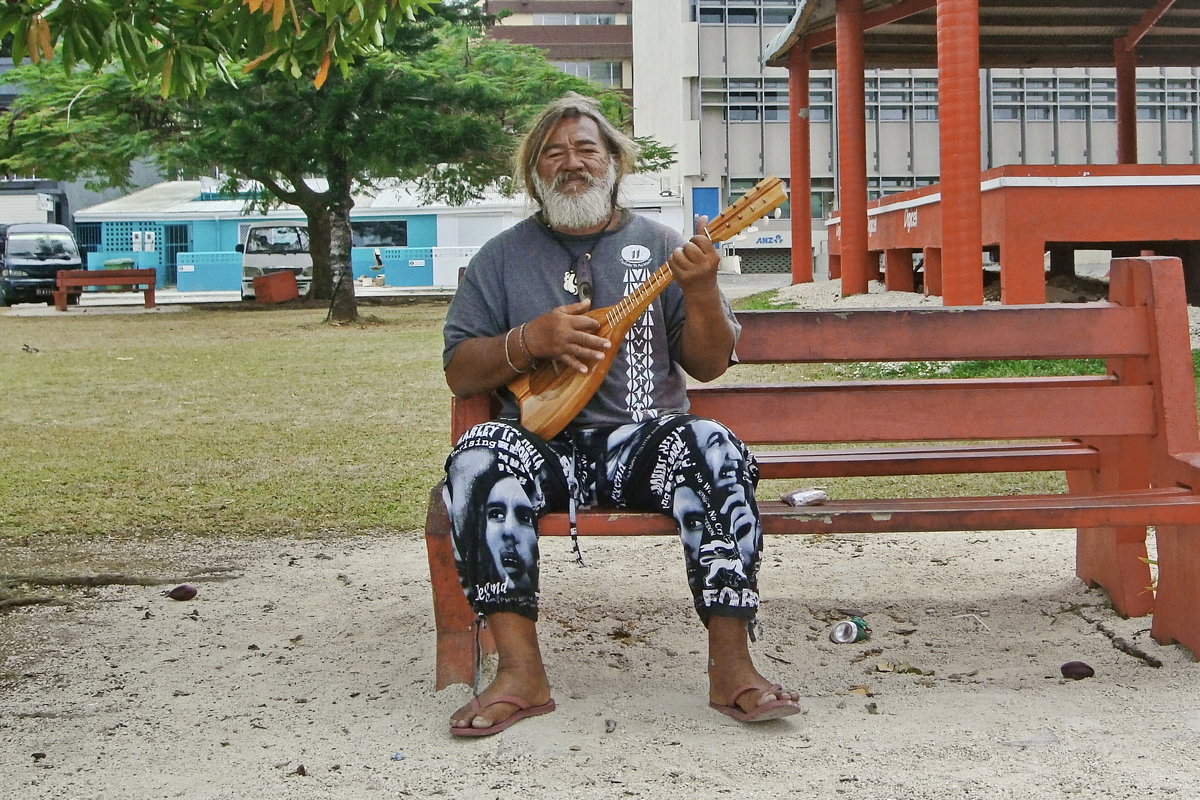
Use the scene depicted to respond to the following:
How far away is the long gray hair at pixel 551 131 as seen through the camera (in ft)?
12.5

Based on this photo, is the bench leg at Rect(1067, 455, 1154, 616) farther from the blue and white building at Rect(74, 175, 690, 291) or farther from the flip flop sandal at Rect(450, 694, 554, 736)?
the blue and white building at Rect(74, 175, 690, 291)

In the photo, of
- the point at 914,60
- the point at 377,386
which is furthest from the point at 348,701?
the point at 914,60

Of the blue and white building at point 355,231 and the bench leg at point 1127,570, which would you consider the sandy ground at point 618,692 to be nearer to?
the bench leg at point 1127,570

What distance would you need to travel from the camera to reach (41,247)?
3416 cm

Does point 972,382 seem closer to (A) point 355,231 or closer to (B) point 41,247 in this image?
(B) point 41,247

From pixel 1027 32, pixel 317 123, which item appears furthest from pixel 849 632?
pixel 317 123

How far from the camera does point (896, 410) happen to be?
12.8 ft

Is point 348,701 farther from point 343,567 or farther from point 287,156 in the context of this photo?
point 287,156

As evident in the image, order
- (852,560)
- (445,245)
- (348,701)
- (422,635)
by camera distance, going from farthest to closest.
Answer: (445,245) → (852,560) → (422,635) → (348,701)

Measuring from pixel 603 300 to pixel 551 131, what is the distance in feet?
1.62

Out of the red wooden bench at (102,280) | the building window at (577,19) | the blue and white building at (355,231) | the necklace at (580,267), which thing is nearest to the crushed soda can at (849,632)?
the necklace at (580,267)

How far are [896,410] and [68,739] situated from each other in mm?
2238

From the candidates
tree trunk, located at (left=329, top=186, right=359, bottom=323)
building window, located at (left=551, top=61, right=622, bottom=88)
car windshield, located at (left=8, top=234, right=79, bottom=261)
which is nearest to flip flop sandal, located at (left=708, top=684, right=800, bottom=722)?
tree trunk, located at (left=329, top=186, right=359, bottom=323)

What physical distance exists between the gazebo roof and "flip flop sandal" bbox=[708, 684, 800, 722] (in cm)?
1282
